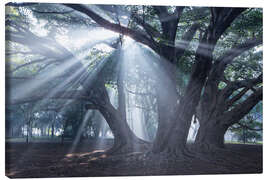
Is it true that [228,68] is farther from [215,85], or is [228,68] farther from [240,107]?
[240,107]

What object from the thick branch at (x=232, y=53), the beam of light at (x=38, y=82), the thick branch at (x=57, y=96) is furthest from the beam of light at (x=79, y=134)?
the thick branch at (x=232, y=53)

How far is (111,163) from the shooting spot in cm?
438

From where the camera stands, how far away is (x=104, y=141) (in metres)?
6.21

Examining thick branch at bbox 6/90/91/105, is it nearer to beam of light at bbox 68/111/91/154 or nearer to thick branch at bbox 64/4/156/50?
beam of light at bbox 68/111/91/154

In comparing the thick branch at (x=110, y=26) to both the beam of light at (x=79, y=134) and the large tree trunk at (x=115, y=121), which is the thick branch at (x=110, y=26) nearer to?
the large tree trunk at (x=115, y=121)

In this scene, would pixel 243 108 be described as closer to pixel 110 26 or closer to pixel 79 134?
pixel 110 26

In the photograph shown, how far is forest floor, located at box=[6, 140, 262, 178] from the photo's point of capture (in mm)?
3861

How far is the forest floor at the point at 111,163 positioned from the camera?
386cm

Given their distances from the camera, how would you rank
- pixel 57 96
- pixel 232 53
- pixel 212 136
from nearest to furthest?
pixel 57 96 → pixel 232 53 → pixel 212 136

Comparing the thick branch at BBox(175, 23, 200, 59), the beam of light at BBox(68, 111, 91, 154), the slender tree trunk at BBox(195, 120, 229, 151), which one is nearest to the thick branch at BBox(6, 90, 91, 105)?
the beam of light at BBox(68, 111, 91, 154)

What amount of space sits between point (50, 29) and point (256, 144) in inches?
190

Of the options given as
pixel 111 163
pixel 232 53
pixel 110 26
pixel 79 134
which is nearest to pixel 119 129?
pixel 79 134

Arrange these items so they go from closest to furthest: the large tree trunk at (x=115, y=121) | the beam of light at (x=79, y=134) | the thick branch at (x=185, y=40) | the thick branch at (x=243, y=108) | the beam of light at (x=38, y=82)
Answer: the beam of light at (x=38, y=82)
the thick branch at (x=243, y=108)
the beam of light at (x=79, y=134)
the thick branch at (x=185, y=40)
the large tree trunk at (x=115, y=121)
